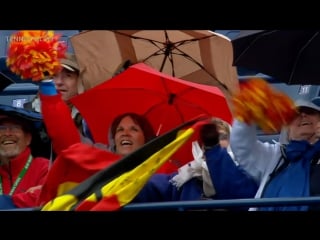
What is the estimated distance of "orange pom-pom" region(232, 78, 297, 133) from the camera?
4902mm

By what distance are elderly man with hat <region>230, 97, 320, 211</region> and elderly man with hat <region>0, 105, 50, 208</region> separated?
1.02m

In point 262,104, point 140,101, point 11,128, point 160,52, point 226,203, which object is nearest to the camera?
point 226,203

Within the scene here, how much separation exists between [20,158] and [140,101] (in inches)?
28.0

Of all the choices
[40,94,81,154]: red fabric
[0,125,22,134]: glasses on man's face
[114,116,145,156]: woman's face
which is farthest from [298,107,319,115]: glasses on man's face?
[0,125,22,134]: glasses on man's face

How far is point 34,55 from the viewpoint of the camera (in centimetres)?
518

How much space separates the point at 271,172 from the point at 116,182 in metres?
0.74

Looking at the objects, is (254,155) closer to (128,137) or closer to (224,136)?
(224,136)

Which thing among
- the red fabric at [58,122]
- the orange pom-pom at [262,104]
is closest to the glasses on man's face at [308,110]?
the orange pom-pom at [262,104]

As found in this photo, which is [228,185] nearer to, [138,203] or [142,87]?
[138,203]

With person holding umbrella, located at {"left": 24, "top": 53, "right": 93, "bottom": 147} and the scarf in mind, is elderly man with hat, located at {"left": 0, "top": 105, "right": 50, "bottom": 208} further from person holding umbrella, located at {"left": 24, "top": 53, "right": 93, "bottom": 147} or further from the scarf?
the scarf

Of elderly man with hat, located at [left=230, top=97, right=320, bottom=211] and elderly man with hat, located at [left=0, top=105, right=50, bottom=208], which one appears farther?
elderly man with hat, located at [left=0, top=105, right=50, bottom=208]

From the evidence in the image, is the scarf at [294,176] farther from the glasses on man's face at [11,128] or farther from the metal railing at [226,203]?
the glasses on man's face at [11,128]

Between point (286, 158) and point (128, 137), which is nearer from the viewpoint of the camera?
point (286, 158)

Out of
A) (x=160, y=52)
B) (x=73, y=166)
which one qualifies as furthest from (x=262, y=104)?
(x=160, y=52)
